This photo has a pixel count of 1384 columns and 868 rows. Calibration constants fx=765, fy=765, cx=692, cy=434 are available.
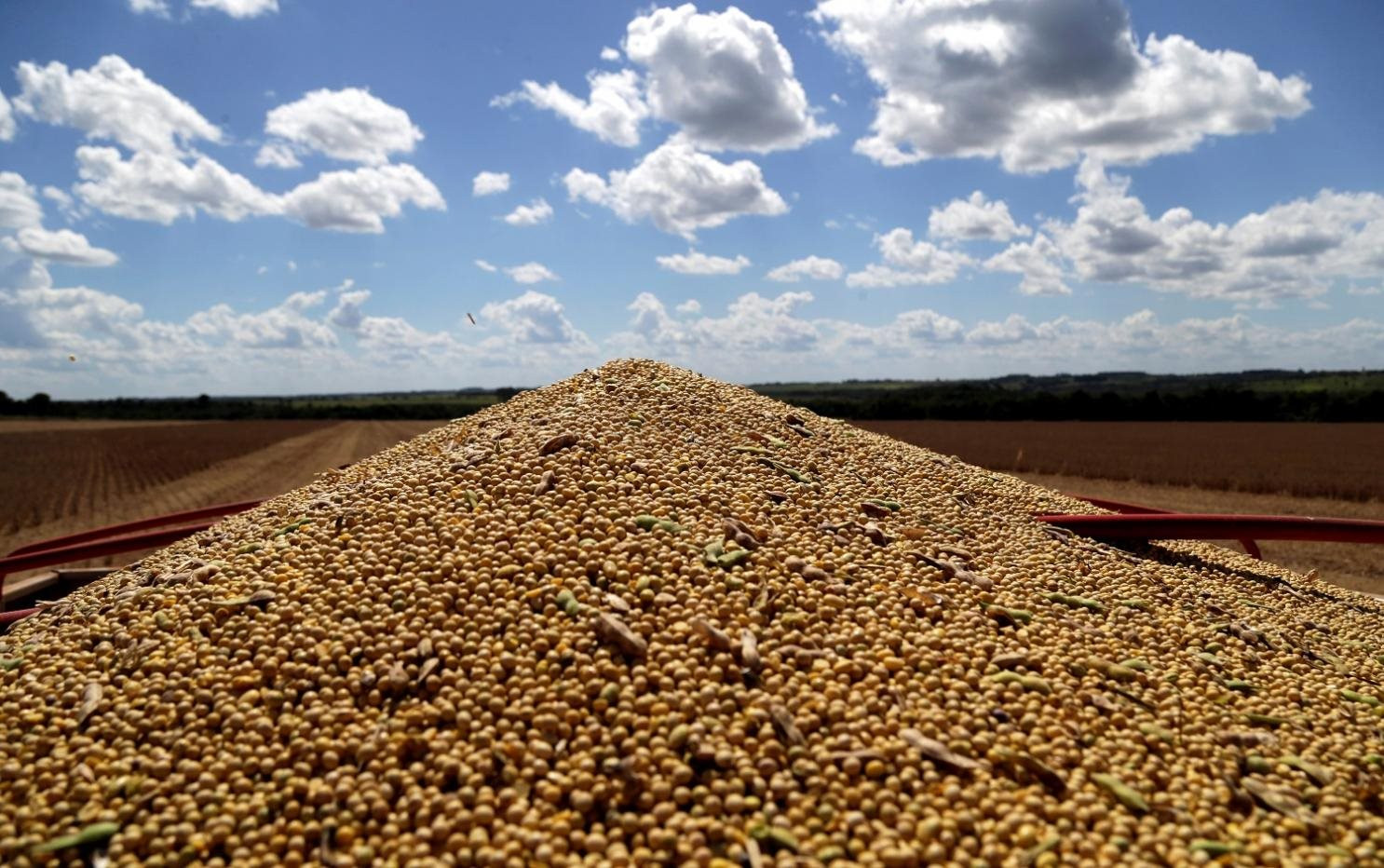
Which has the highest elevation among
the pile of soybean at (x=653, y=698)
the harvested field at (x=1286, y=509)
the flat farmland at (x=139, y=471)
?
the pile of soybean at (x=653, y=698)

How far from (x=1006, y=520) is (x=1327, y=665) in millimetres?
1398

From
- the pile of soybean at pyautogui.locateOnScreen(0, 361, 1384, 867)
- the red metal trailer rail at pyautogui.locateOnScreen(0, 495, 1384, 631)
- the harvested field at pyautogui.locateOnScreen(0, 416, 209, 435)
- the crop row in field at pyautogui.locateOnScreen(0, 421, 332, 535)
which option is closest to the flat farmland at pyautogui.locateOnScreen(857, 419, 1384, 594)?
the red metal trailer rail at pyautogui.locateOnScreen(0, 495, 1384, 631)

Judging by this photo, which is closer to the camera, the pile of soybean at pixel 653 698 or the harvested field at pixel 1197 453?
the pile of soybean at pixel 653 698

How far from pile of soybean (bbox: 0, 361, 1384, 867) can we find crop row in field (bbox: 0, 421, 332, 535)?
17101 mm

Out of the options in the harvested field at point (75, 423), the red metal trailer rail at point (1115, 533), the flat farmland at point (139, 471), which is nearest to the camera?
the red metal trailer rail at point (1115, 533)

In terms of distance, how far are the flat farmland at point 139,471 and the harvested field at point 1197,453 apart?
18.7m

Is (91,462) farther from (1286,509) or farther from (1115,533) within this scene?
(1286,509)

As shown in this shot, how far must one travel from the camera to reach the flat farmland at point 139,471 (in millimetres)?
16609

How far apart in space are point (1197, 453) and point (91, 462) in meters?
38.1

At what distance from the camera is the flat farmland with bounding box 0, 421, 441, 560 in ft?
54.5

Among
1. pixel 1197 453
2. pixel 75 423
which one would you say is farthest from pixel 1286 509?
pixel 75 423

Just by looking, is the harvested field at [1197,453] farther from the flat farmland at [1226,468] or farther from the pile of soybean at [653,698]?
the pile of soybean at [653,698]

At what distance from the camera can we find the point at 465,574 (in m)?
2.64

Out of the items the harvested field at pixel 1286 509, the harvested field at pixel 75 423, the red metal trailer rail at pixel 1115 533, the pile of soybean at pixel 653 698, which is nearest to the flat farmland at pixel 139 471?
the harvested field at pixel 75 423
